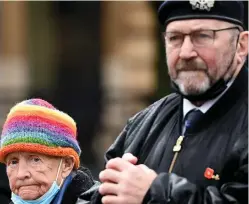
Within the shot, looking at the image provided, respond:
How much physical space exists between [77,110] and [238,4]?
10180 mm

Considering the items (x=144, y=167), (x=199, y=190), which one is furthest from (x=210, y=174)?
(x=144, y=167)

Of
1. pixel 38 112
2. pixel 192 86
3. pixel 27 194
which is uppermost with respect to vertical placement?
pixel 192 86

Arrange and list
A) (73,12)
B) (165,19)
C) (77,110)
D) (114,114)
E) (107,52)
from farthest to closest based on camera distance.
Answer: (107,52) < (114,114) < (73,12) < (77,110) < (165,19)

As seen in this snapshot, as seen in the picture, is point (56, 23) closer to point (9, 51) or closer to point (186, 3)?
point (9, 51)

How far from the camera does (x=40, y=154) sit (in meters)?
5.41

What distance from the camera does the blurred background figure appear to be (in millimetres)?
15523

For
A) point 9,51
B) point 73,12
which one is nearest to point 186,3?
point 73,12

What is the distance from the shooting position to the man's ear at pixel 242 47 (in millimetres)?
5074

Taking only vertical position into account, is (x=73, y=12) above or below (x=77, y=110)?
above

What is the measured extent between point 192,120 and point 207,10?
1.53 feet

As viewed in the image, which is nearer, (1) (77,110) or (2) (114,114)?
(1) (77,110)

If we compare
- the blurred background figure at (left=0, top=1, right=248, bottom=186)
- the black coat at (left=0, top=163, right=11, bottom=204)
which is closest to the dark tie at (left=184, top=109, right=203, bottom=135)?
the black coat at (left=0, top=163, right=11, bottom=204)

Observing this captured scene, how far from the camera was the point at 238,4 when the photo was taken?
5117 mm

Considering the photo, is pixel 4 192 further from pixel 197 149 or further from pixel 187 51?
pixel 187 51
